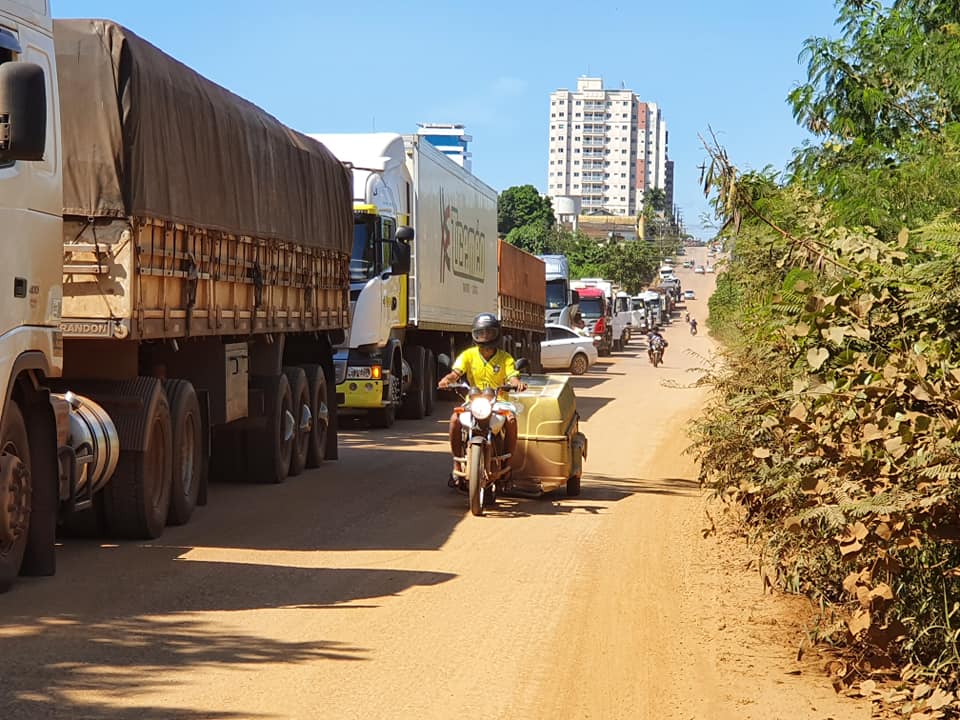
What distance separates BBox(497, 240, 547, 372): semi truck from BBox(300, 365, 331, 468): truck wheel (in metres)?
16.3

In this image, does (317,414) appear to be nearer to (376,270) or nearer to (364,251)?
(364,251)

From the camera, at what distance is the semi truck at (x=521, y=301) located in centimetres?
3419

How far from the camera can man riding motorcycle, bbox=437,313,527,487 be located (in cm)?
1295

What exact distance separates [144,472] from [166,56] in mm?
3286

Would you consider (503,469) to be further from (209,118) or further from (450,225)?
(450,225)

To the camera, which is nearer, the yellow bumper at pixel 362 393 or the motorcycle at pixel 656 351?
the yellow bumper at pixel 362 393

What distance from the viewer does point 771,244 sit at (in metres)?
9.05

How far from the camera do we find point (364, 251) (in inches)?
807

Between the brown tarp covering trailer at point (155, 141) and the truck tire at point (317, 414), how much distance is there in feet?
8.33

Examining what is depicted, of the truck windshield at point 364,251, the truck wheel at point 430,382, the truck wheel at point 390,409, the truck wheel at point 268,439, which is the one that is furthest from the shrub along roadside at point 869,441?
the truck wheel at point 430,382

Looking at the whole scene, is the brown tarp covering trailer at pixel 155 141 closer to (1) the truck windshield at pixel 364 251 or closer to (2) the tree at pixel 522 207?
(1) the truck windshield at pixel 364 251

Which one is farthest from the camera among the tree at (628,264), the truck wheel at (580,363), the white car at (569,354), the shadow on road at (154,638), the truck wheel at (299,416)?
the tree at (628,264)

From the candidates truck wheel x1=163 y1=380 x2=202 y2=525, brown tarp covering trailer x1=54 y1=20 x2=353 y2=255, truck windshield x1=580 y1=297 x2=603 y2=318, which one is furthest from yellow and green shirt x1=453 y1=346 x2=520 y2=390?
truck windshield x1=580 y1=297 x2=603 y2=318

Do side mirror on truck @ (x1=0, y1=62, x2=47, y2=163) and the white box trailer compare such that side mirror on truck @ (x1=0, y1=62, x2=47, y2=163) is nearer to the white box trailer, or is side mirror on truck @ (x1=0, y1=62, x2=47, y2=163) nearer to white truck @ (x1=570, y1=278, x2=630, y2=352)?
the white box trailer
